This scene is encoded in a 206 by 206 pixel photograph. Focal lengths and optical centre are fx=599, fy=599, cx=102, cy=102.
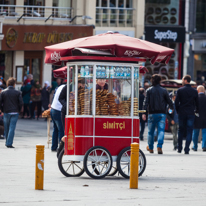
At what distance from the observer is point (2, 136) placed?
19.1 metres

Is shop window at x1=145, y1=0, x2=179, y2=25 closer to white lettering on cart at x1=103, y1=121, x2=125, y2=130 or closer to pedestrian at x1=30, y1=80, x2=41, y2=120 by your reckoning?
pedestrian at x1=30, y1=80, x2=41, y2=120

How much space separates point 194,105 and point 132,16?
20.0 meters

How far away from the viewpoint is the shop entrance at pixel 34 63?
3159 cm

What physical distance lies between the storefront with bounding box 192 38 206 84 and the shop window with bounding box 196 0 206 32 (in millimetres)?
1006

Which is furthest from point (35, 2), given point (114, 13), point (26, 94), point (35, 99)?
point (35, 99)

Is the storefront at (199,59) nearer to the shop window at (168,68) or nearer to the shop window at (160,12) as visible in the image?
the shop window at (168,68)

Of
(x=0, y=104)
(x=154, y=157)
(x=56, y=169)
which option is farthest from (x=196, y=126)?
(x=56, y=169)

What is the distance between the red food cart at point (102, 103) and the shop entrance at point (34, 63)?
69.7 ft

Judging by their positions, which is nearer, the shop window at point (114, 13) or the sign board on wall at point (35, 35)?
the sign board on wall at point (35, 35)

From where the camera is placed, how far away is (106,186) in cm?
905

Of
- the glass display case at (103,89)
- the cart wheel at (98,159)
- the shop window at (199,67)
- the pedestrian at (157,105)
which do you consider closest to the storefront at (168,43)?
the shop window at (199,67)

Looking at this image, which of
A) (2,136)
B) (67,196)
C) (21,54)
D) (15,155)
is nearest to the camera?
(67,196)

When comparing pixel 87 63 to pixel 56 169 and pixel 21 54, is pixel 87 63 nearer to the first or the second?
pixel 56 169

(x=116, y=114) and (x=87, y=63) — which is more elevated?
(x=87, y=63)
